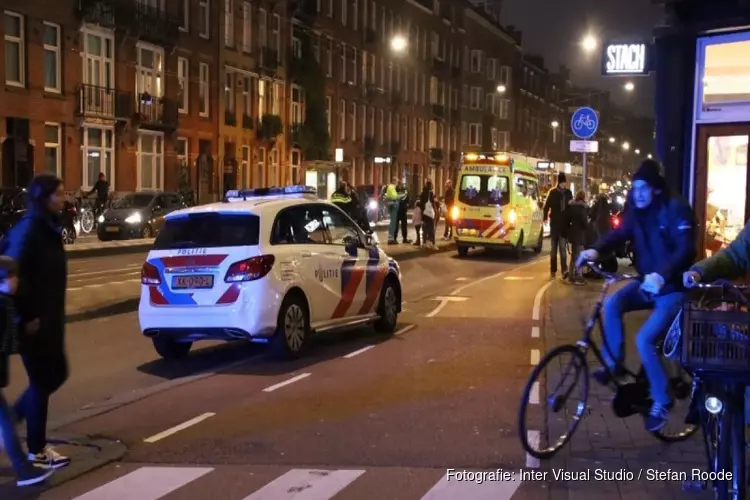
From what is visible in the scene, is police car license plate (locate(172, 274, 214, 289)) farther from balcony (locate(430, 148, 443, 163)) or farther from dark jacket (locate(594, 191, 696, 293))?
balcony (locate(430, 148, 443, 163))

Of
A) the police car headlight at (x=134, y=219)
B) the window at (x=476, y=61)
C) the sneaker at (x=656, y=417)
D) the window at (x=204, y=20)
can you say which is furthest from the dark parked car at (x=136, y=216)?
the window at (x=476, y=61)

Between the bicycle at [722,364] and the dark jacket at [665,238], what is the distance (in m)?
1.29

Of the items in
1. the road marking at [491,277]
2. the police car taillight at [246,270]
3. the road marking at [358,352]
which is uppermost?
the police car taillight at [246,270]

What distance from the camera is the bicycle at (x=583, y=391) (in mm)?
6352

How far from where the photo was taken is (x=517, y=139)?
3452 inches

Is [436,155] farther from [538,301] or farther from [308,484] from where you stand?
[308,484]

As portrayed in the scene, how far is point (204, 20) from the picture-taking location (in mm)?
40281

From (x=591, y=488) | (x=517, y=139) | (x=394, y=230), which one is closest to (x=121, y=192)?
(x=394, y=230)

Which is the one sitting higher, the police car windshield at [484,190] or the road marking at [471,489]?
the police car windshield at [484,190]

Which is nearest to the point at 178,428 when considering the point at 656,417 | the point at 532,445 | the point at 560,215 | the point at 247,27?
the point at 532,445

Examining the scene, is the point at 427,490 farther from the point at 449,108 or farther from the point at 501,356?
the point at 449,108

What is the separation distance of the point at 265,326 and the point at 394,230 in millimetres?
17197

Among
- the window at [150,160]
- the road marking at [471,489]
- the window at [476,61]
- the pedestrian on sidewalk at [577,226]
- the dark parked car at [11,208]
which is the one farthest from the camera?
the window at [476,61]

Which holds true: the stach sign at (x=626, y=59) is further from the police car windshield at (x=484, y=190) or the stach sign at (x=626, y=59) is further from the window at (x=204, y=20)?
the window at (x=204, y=20)
